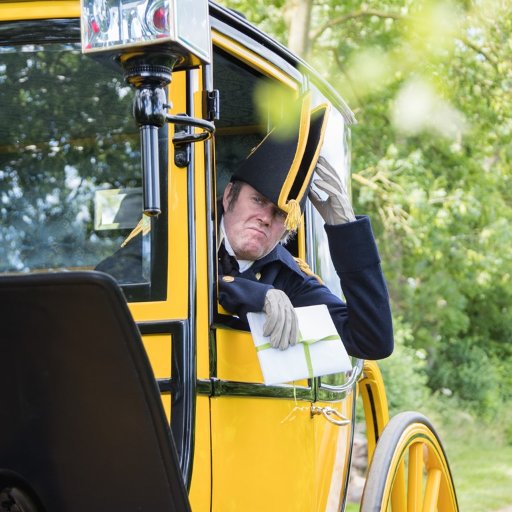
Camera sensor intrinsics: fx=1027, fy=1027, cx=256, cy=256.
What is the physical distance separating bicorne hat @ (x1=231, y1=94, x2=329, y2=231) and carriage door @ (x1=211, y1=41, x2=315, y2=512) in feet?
0.78

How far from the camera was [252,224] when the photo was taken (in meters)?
2.74

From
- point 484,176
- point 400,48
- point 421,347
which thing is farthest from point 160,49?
point 421,347

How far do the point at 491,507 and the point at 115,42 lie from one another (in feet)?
20.3

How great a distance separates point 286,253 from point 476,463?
7.45m

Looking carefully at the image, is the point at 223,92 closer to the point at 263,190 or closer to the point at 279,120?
the point at 279,120

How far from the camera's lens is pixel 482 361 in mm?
14992

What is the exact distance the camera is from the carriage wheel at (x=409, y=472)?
3191 mm

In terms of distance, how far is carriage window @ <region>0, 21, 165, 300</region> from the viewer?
2.41 meters

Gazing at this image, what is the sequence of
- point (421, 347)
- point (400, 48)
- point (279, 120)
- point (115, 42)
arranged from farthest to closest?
point (421, 347), point (400, 48), point (279, 120), point (115, 42)

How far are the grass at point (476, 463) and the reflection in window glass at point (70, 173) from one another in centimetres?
520

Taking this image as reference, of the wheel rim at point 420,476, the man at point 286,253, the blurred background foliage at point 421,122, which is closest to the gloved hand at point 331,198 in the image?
the man at point 286,253

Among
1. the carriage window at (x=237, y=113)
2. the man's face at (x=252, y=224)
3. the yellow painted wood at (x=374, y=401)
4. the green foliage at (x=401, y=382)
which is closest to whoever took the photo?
the man's face at (x=252, y=224)

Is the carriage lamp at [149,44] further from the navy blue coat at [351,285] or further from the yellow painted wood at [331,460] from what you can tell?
the yellow painted wood at [331,460]

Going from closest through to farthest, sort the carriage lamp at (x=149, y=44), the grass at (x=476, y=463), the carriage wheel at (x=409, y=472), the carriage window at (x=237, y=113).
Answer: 1. the carriage lamp at (x=149, y=44)
2. the carriage window at (x=237, y=113)
3. the carriage wheel at (x=409, y=472)
4. the grass at (x=476, y=463)
